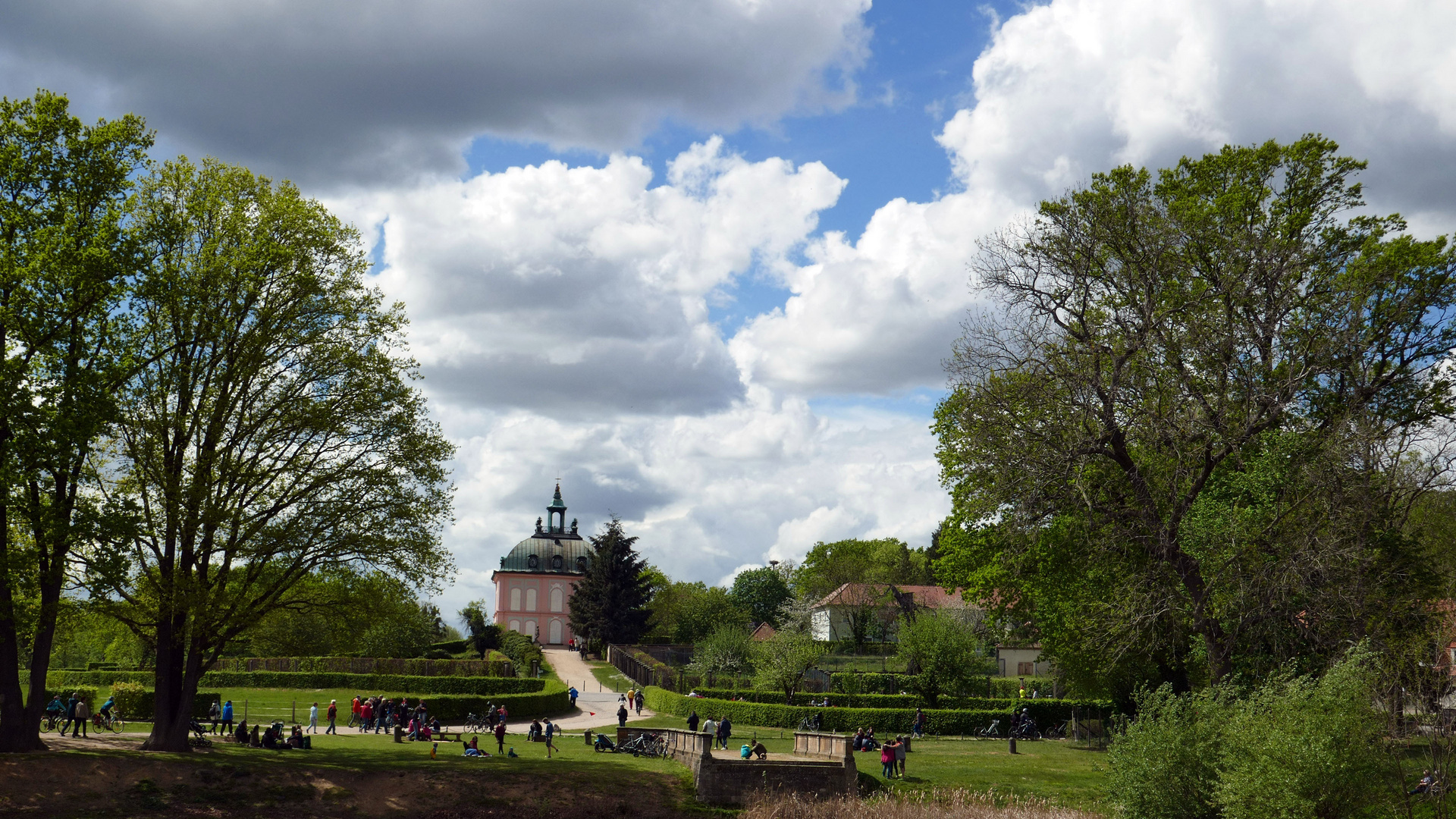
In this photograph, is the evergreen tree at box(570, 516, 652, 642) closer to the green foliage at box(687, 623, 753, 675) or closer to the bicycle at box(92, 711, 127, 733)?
the green foliage at box(687, 623, 753, 675)

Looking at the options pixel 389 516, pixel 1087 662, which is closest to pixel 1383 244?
pixel 1087 662

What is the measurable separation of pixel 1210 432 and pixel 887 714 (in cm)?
2128

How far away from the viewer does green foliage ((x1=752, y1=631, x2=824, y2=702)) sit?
154 ft

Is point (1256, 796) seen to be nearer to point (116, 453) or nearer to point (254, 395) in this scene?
point (254, 395)

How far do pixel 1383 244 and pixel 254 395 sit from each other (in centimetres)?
3515

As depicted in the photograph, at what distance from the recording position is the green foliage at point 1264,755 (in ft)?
68.6

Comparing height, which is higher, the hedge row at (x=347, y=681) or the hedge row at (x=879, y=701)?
the hedge row at (x=347, y=681)

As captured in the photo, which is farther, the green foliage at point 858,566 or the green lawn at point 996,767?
the green foliage at point 858,566

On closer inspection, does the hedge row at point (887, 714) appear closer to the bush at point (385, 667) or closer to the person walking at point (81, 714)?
the bush at point (385, 667)

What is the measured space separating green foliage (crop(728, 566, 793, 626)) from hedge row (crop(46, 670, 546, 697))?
195 feet

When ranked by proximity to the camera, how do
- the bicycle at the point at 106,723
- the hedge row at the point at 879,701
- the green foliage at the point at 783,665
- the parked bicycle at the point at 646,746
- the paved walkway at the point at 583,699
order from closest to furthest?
the parked bicycle at the point at 646,746 < the bicycle at the point at 106,723 < the hedge row at the point at 879,701 < the green foliage at the point at 783,665 < the paved walkway at the point at 583,699

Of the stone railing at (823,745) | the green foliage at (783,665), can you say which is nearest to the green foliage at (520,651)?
the green foliage at (783,665)

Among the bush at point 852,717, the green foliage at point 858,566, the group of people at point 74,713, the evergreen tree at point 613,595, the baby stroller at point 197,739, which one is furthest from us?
the green foliage at point 858,566

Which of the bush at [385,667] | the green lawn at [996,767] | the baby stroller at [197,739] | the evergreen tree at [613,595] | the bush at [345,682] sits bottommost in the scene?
the green lawn at [996,767]
